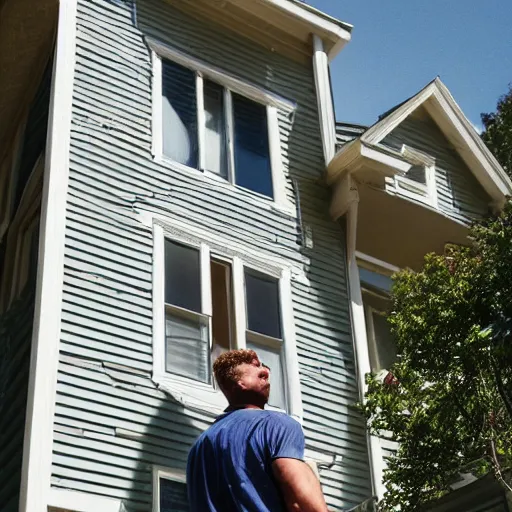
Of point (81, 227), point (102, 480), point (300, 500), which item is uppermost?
point (81, 227)

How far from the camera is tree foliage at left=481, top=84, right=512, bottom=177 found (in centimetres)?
2379

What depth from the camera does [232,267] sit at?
12.1 m

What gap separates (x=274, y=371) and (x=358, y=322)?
1.63 metres

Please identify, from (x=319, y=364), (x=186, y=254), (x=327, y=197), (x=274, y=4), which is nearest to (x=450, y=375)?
(x=319, y=364)

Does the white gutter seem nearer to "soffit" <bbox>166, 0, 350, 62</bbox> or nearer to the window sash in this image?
the window sash

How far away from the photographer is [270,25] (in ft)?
49.3

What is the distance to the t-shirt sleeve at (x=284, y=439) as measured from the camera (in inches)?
199

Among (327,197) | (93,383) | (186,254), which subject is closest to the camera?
(93,383)

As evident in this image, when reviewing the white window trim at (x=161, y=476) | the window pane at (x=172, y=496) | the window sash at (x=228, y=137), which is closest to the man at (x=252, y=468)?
the white window trim at (x=161, y=476)

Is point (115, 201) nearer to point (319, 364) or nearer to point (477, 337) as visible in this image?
point (319, 364)

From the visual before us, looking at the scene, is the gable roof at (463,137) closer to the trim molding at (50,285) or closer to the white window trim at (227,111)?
the white window trim at (227,111)

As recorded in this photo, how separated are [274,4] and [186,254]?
15.8 feet

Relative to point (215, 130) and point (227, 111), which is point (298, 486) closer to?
point (215, 130)

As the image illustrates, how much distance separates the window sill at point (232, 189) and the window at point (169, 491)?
13.4 ft
